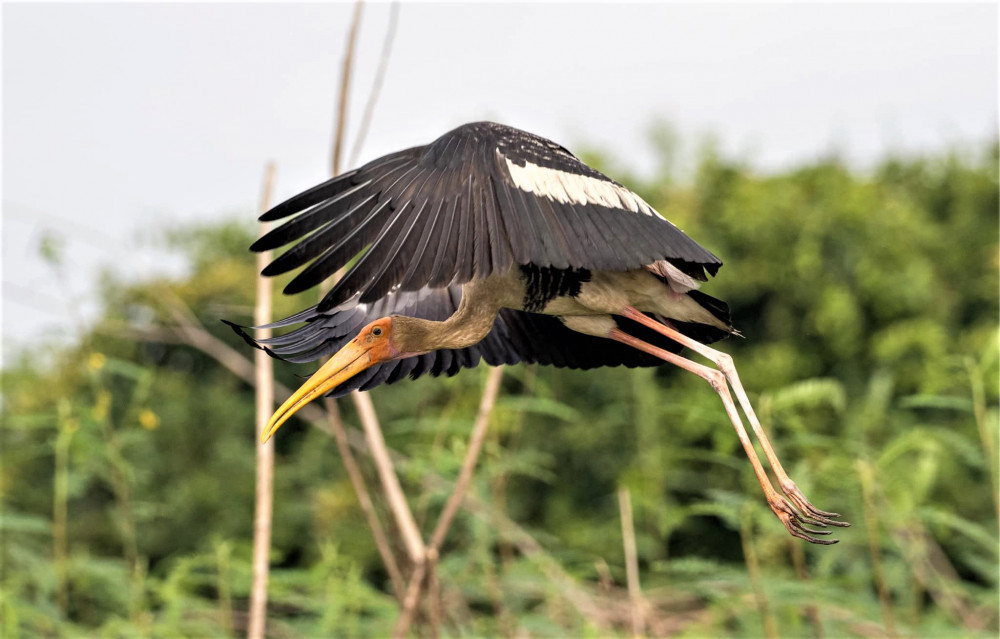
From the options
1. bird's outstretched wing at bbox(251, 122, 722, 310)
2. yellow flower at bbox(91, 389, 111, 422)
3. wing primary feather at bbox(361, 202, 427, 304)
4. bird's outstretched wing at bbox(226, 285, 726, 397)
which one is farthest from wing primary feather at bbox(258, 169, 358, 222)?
yellow flower at bbox(91, 389, 111, 422)

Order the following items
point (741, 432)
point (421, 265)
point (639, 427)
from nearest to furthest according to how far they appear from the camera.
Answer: point (421, 265) < point (741, 432) < point (639, 427)

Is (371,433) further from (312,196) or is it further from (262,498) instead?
(312,196)

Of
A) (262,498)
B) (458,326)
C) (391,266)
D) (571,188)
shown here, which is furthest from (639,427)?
(391,266)

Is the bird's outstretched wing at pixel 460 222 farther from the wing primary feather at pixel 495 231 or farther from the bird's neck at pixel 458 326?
the bird's neck at pixel 458 326

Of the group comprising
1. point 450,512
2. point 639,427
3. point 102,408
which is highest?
point 102,408

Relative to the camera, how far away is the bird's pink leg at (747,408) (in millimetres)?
2571

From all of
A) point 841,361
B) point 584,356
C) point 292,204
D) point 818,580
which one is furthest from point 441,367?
point 841,361

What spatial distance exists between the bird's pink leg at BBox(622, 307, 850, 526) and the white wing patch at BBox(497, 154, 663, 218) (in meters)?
0.39

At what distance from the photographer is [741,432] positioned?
2783 millimetres

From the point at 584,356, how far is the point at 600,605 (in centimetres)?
453

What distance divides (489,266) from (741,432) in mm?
1007

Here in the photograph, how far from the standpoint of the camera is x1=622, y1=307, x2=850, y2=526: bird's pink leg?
257 cm

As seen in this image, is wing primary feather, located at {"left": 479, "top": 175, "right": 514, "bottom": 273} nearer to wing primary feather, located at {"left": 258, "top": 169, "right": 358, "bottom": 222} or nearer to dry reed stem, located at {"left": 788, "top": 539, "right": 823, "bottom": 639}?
wing primary feather, located at {"left": 258, "top": 169, "right": 358, "bottom": 222}

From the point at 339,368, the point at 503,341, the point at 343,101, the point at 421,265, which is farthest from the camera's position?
the point at 343,101
